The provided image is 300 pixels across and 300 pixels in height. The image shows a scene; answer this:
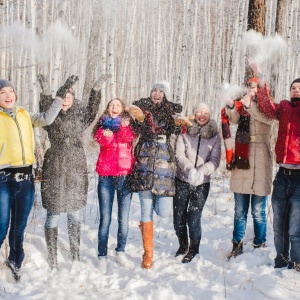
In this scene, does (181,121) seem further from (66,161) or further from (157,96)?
(66,161)

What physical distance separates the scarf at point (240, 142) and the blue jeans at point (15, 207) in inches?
79.6

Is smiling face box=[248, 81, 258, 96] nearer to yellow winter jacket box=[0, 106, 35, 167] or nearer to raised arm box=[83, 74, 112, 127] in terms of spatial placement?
raised arm box=[83, 74, 112, 127]

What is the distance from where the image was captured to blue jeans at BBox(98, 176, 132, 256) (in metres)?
3.82

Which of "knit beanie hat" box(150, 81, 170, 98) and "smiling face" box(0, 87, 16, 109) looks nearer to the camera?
"smiling face" box(0, 87, 16, 109)

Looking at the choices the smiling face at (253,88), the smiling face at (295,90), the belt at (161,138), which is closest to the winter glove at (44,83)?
the belt at (161,138)

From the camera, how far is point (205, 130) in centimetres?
398

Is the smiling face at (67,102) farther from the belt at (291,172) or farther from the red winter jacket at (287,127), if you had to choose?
the belt at (291,172)

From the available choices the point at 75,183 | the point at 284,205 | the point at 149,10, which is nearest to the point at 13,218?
the point at 75,183

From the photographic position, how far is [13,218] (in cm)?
346

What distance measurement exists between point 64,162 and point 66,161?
0.02 m

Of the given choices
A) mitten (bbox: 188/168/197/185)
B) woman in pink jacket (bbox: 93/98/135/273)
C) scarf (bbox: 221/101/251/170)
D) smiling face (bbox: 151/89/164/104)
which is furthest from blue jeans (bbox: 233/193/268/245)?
smiling face (bbox: 151/89/164/104)

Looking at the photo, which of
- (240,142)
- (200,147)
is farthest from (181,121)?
(240,142)

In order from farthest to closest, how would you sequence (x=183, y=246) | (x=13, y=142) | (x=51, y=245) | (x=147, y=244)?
(x=183, y=246)
(x=147, y=244)
(x=51, y=245)
(x=13, y=142)

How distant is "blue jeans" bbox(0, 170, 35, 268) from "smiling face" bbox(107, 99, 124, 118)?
3.43ft
